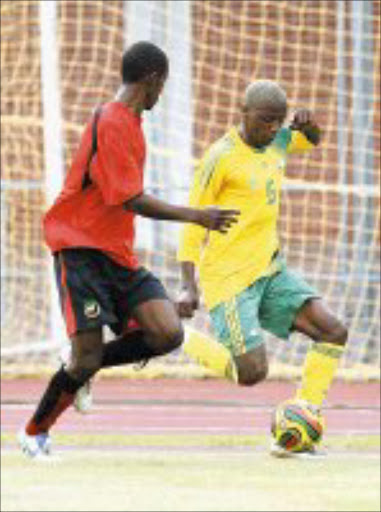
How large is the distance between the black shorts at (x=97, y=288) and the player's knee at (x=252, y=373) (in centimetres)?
231

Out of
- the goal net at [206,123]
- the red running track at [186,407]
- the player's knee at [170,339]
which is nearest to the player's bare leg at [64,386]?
the player's knee at [170,339]

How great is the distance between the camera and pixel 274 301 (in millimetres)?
10039

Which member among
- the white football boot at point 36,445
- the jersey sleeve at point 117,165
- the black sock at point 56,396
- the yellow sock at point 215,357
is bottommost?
the yellow sock at point 215,357

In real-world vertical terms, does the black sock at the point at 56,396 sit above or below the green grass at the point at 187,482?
above

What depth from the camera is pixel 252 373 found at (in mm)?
10234

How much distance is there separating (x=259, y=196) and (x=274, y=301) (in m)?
0.51

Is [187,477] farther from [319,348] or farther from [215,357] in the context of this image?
[319,348]

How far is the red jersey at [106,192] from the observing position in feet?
23.7

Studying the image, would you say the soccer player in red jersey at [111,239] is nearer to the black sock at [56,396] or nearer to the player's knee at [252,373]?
the black sock at [56,396]

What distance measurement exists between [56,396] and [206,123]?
419 inches

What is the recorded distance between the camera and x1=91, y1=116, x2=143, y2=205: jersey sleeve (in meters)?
7.22

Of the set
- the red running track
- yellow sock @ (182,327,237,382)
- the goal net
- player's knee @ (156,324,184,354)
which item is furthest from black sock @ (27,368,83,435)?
the goal net

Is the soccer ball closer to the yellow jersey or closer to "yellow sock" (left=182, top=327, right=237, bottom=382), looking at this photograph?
the yellow jersey

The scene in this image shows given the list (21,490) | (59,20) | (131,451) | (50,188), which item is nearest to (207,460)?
(131,451)
